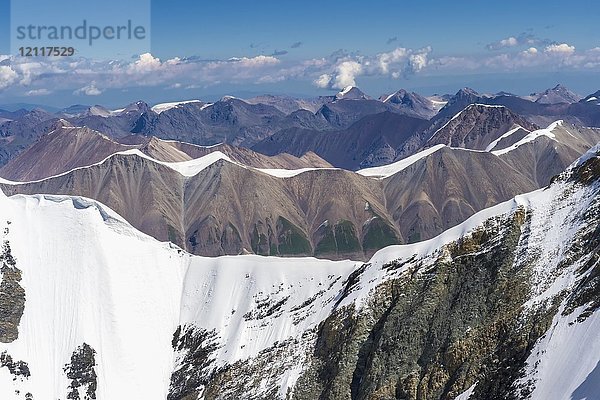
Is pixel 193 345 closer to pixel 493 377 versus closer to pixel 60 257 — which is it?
pixel 60 257

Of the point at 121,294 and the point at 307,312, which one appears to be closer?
the point at 307,312

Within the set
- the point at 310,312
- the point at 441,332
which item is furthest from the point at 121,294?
the point at 441,332

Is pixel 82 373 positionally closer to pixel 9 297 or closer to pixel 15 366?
pixel 15 366

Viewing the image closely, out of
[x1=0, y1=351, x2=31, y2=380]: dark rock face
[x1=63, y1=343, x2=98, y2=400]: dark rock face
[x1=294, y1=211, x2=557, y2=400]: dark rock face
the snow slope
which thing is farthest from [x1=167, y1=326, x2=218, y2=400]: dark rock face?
[x1=0, y1=351, x2=31, y2=380]: dark rock face

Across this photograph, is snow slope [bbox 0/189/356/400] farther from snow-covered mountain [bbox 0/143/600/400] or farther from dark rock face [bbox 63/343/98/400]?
dark rock face [bbox 63/343/98/400]

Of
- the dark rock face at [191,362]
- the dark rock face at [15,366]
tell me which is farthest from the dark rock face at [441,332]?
the dark rock face at [15,366]

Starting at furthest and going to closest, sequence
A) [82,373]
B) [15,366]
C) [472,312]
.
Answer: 1. [82,373]
2. [15,366]
3. [472,312]

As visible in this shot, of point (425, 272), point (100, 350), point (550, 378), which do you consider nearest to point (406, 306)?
point (425, 272)
